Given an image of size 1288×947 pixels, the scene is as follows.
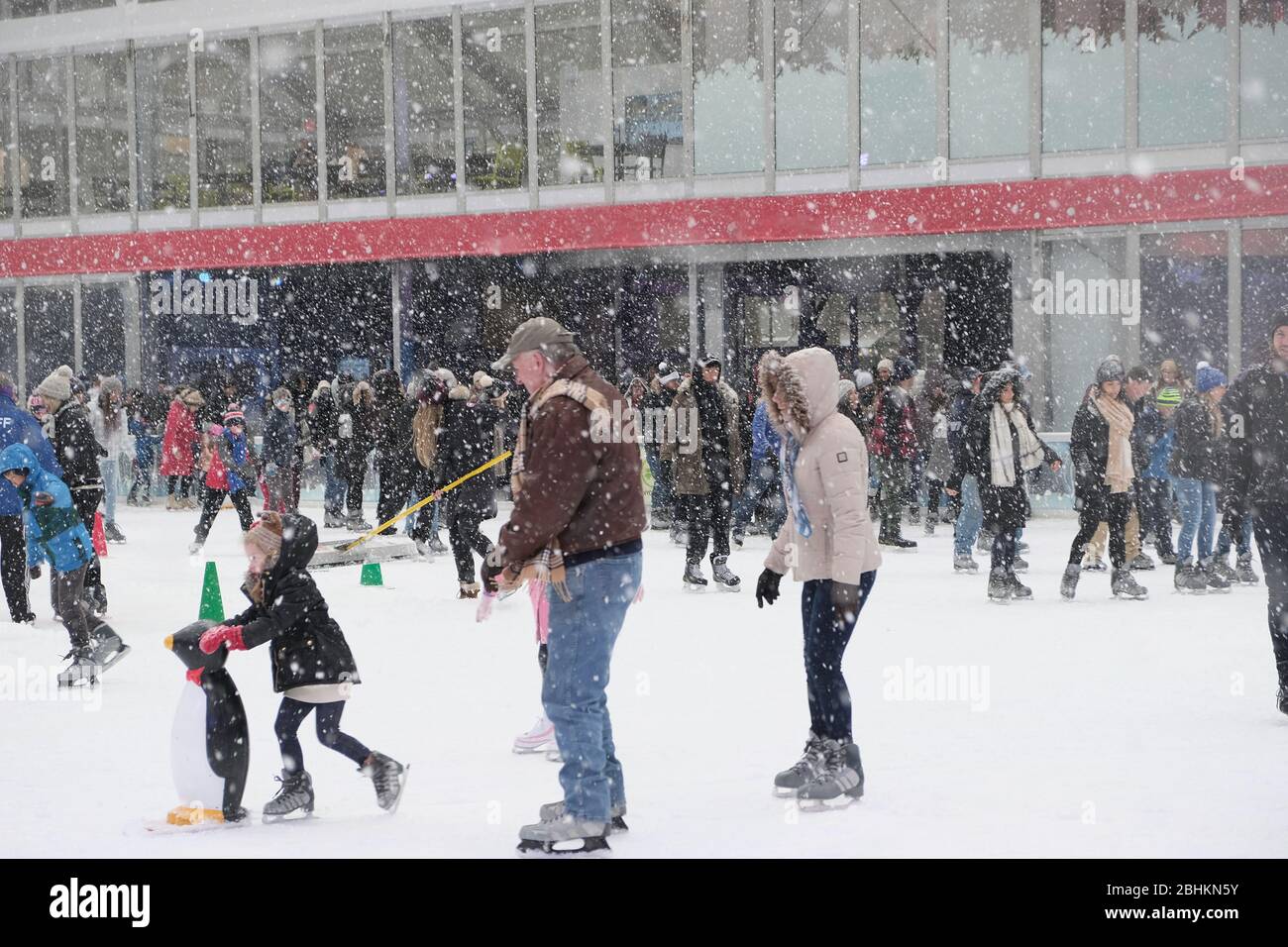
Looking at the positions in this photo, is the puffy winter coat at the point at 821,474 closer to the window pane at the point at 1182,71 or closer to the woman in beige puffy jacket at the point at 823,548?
the woman in beige puffy jacket at the point at 823,548

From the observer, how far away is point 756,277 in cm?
2355

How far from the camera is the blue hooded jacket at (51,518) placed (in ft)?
27.8

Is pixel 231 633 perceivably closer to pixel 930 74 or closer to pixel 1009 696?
pixel 1009 696

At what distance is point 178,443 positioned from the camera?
18.1 metres

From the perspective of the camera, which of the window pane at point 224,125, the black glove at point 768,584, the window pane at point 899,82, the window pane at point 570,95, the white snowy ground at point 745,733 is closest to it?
the white snowy ground at point 745,733

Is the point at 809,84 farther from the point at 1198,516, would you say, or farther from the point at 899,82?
the point at 1198,516

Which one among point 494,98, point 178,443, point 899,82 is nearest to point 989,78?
point 899,82

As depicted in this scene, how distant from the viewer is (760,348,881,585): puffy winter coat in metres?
5.38

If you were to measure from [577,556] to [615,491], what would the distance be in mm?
232

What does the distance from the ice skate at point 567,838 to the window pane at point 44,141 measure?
2621cm

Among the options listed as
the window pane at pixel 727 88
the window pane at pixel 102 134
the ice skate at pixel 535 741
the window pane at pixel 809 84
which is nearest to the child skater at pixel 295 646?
the ice skate at pixel 535 741

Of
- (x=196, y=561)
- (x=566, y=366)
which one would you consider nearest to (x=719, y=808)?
(x=566, y=366)
